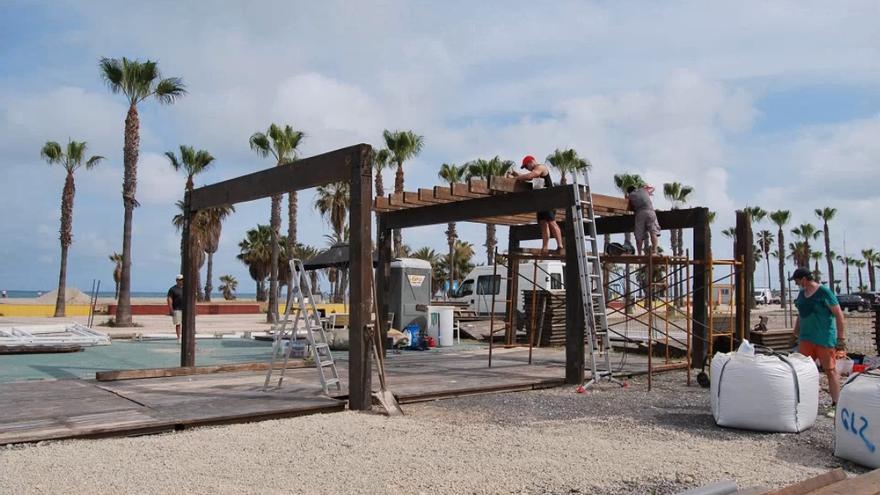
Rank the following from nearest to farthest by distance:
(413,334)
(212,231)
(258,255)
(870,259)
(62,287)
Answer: (413,334)
(62,287)
(212,231)
(258,255)
(870,259)

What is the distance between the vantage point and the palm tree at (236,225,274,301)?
63.8 meters

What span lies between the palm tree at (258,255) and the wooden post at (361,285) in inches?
2236

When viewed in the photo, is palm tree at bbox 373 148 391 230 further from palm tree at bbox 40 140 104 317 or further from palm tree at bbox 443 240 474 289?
palm tree at bbox 443 240 474 289

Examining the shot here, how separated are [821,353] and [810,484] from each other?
441 centimetres

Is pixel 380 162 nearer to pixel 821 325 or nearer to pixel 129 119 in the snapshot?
pixel 129 119

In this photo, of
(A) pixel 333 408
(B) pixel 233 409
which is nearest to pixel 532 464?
(A) pixel 333 408

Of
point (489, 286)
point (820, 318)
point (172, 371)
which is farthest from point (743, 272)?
point (489, 286)

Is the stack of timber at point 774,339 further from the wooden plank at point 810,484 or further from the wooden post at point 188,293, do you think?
the wooden post at point 188,293

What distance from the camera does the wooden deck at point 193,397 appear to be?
6.65m

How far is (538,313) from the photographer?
17219mm

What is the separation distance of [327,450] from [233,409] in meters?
1.88

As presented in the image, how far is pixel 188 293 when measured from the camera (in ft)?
36.1

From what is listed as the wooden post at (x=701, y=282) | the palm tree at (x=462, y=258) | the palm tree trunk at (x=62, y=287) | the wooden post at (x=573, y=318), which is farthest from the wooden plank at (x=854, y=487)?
the palm tree at (x=462, y=258)

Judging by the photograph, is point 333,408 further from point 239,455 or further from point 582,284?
point 582,284
